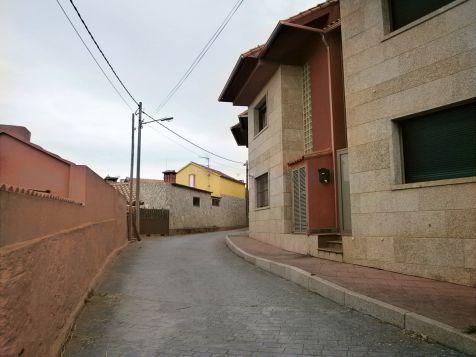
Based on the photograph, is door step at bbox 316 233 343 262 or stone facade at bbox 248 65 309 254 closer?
door step at bbox 316 233 343 262

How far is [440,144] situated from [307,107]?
6020 mm

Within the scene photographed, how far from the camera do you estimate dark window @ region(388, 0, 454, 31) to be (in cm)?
762

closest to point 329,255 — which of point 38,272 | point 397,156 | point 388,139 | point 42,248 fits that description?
point 397,156

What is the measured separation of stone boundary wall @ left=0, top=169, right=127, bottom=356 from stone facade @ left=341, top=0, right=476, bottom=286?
5371 mm

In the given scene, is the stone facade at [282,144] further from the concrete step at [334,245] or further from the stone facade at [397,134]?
the stone facade at [397,134]

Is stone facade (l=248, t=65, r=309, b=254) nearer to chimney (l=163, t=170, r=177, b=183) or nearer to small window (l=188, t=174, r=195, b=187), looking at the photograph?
chimney (l=163, t=170, r=177, b=183)

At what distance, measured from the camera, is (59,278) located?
5031 millimetres

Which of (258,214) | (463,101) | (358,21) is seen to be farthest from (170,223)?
(463,101)

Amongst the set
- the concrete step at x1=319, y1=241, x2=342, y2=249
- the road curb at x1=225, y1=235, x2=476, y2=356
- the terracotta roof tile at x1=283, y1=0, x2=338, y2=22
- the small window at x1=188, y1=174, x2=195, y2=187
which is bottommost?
the road curb at x1=225, y1=235, x2=476, y2=356

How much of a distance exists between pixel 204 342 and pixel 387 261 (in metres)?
4.44

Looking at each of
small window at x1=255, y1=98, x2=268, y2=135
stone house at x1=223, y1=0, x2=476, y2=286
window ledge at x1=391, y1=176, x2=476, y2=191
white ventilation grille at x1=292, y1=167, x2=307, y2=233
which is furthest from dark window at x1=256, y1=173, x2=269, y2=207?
window ledge at x1=391, y1=176, x2=476, y2=191

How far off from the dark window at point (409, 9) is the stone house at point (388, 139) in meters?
0.02

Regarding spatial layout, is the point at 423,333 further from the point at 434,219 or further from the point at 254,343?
the point at 434,219

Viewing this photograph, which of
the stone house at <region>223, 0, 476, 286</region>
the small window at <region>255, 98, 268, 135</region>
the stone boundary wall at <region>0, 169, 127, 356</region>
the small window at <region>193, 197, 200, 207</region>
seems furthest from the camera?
the small window at <region>193, 197, 200, 207</region>
